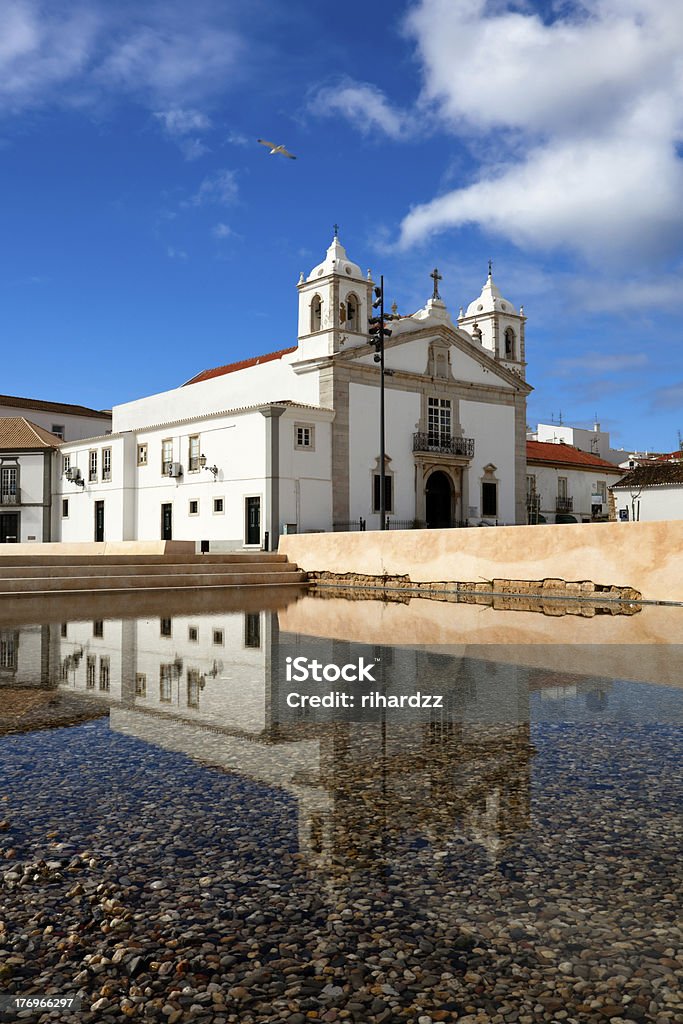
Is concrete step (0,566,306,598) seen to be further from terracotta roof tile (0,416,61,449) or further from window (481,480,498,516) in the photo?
terracotta roof tile (0,416,61,449)

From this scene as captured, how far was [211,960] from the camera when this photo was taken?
2467mm

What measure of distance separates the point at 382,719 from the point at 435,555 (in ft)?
39.8

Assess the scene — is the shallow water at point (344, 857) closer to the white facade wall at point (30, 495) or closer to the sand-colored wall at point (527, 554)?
the sand-colored wall at point (527, 554)

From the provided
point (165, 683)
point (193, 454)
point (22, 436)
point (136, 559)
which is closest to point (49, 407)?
point (22, 436)

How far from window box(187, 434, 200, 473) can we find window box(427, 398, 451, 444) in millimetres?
9632

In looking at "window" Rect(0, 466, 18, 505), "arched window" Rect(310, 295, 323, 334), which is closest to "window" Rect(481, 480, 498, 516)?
"arched window" Rect(310, 295, 323, 334)

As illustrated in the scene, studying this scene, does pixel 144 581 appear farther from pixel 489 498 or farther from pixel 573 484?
pixel 573 484

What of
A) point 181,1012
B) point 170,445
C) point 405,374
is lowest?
point 181,1012

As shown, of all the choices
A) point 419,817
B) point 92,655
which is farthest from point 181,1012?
point 92,655

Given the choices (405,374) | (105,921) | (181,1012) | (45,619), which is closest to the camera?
(181,1012)

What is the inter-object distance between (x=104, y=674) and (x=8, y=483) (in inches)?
1523

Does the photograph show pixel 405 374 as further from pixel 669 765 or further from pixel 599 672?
pixel 669 765

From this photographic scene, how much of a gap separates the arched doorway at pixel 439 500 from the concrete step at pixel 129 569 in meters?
15.0

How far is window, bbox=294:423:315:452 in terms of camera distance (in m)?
31.1
